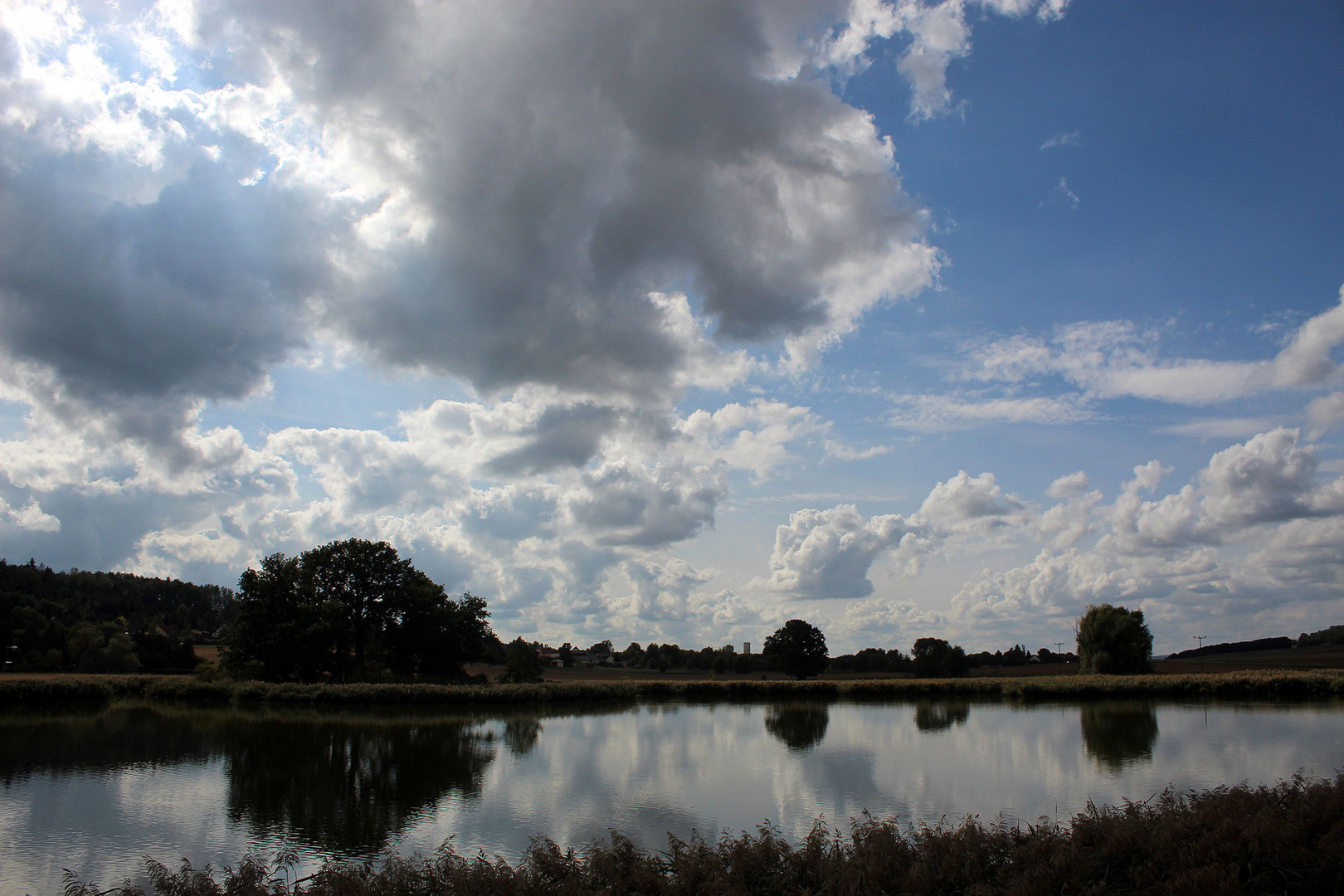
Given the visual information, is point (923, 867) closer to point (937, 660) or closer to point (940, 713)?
point (940, 713)

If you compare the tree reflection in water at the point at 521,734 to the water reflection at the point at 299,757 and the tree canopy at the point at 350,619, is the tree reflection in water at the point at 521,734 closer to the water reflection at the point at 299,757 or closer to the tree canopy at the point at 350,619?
the water reflection at the point at 299,757

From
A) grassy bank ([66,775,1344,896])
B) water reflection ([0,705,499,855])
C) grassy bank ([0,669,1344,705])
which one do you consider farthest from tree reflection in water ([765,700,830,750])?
grassy bank ([66,775,1344,896])

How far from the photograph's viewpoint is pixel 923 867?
34.2 feet

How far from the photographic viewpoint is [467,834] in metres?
15.1

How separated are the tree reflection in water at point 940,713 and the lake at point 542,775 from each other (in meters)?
0.59

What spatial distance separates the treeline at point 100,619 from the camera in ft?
256

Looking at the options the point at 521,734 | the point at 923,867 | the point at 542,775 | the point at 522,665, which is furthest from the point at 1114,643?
the point at 923,867

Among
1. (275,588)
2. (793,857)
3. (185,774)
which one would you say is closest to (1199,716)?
(793,857)

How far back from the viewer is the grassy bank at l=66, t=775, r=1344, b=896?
32.4ft

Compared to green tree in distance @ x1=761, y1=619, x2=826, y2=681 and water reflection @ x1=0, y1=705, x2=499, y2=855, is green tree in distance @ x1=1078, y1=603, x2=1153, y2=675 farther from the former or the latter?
water reflection @ x1=0, y1=705, x2=499, y2=855

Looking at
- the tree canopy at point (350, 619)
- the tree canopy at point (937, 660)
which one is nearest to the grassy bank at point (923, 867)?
the tree canopy at point (350, 619)

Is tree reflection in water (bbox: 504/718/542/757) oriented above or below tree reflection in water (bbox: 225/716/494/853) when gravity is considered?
below

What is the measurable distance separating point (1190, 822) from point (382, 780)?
18.9 metres

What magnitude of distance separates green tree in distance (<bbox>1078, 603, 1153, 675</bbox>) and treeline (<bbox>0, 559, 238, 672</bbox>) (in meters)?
74.9
